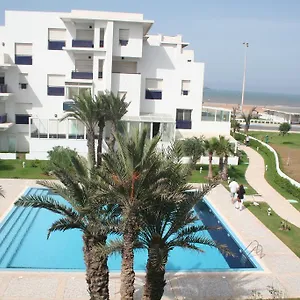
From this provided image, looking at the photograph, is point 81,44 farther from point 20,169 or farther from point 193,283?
point 193,283

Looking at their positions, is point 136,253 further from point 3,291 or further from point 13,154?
point 13,154

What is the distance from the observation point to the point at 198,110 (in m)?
35.2

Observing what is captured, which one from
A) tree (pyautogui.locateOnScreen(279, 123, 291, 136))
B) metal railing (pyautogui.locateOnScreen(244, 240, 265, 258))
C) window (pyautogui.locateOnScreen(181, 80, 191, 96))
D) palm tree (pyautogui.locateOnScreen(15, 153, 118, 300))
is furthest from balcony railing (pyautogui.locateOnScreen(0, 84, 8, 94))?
tree (pyautogui.locateOnScreen(279, 123, 291, 136))

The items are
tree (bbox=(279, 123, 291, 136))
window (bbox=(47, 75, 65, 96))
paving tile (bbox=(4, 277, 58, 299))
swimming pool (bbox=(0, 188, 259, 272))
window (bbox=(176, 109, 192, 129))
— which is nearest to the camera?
paving tile (bbox=(4, 277, 58, 299))

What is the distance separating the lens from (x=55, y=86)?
3359 cm

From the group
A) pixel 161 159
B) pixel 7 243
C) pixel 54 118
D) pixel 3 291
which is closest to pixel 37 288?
pixel 3 291

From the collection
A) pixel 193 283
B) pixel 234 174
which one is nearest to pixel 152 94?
pixel 234 174

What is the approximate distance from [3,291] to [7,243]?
4512mm

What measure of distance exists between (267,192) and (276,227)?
653 centimetres

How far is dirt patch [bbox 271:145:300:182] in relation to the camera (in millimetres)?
28434

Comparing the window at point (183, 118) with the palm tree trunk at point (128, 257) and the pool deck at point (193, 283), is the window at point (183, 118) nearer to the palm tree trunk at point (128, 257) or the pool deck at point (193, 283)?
the pool deck at point (193, 283)

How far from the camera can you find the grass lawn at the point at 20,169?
26891mm

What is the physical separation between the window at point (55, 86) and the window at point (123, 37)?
5264mm

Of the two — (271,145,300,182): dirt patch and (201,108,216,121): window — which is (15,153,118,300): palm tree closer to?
(271,145,300,182): dirt patch
